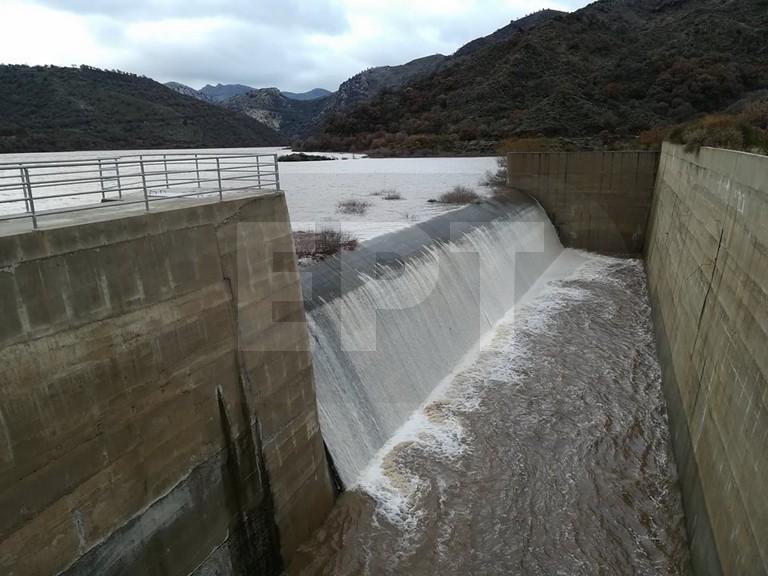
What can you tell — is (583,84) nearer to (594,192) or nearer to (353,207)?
(594,192)

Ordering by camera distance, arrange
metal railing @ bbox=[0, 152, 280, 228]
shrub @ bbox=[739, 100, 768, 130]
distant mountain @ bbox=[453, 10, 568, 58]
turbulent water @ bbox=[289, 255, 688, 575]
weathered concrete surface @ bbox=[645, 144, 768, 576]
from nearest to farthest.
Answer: metal railing @ bbox=[0, 152, 280, 228], weathered concrete surface @ bbox=[645, 144, 768, 576], turbulent water @ bbox=[289, 255, 688, 575], shrub @ bbox=[739, 100, 768, 130], distant mountain @ bbox=[453, 10, 568, 58]

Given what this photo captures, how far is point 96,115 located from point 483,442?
90.5 m

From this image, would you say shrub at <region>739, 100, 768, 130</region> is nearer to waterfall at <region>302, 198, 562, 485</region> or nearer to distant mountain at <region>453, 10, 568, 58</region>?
waterfall at <region>302, 198, 562, 485</region>

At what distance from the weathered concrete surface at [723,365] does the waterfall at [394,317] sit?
5150 millimetres

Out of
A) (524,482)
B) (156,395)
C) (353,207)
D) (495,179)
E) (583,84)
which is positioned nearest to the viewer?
(156,395)

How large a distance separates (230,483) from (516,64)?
77.8m

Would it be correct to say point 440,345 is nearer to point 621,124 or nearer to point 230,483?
point 230,483

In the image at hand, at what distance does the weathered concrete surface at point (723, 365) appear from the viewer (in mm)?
6227

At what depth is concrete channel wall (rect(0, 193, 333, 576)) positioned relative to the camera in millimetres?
4523

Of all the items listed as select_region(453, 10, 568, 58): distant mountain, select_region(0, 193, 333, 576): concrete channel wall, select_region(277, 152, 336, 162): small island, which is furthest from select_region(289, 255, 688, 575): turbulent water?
select_region(453, 10, 568, 58): distant mountain

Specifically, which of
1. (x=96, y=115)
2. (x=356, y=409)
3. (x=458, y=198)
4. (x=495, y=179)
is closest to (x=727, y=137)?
(x=458, y=198)

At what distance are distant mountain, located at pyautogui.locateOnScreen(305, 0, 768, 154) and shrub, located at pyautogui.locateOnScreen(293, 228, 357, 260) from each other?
144 ft

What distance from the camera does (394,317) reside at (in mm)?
12844

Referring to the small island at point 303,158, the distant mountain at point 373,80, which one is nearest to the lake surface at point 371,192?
the small island at point 303,158
